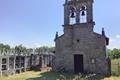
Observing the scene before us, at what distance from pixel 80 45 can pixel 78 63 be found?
2.24 metres

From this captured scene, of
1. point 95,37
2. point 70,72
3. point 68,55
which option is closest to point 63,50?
point 68,55

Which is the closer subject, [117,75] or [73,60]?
[117,75]

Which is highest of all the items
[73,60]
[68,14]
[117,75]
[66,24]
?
[68,14]

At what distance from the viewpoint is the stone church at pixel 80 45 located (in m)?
19.4

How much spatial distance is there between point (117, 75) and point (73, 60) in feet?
17.6

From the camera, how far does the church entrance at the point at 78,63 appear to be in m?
20.5

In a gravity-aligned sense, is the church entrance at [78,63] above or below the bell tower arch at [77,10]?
below

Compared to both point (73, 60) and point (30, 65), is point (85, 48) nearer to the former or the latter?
point (73, 60)

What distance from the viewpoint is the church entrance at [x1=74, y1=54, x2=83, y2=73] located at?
2050 centimetres

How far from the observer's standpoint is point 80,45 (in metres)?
20.5

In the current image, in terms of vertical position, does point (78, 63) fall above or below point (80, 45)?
below

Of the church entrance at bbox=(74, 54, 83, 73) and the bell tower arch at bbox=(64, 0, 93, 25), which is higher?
the bell tower arch at bbox=(64, 0, 93, 25)

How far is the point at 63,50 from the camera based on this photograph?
2153 centimetres

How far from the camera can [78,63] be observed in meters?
20.7
